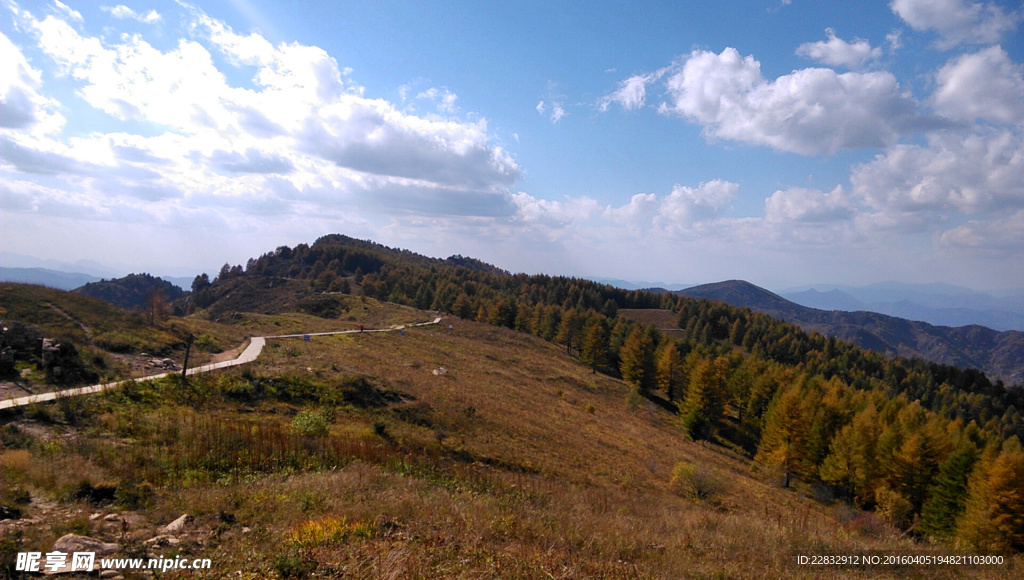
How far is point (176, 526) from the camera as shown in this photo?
7.32m

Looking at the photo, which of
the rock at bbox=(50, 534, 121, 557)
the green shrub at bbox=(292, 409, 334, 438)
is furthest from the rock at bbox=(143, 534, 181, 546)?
the green shrub at bbox=(292, 409, 334, 438)

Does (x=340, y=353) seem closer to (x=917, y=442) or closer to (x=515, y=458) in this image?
(x=515, y=458)

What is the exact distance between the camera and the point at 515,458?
20.0 metres

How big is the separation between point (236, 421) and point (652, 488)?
63.0 feet

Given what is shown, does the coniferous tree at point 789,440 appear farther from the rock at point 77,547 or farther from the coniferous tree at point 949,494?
the rock at point 77,547

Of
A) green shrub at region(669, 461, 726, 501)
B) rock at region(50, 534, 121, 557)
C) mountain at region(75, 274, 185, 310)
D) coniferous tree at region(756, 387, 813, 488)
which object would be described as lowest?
coniferous tree at region(756, 387, 813, 488)

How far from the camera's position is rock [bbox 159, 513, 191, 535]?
23.5 ft

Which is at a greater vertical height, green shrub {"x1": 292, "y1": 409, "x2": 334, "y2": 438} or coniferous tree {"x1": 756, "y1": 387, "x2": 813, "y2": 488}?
green shrub {"x1": 292, "y1": 409, "x2": 334, "y2": 438}

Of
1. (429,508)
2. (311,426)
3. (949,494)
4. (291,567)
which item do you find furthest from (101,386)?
(949,494)

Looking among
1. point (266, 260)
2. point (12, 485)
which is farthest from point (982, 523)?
point (266, 260)

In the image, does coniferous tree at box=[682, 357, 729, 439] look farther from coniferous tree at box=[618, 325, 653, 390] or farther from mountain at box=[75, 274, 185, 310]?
mountain at box=[75, 274, 185, 310]

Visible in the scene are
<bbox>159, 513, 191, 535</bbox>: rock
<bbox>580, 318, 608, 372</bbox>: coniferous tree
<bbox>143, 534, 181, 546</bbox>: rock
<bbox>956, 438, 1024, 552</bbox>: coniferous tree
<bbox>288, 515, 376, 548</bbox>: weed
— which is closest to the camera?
<bbox>143, 534, 181, 546</bbox>: rock

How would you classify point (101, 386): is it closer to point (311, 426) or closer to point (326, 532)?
point (311, 426)

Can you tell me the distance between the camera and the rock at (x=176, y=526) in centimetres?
715
